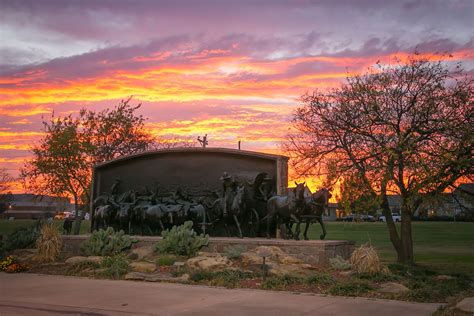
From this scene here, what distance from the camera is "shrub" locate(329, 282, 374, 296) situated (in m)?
11.3

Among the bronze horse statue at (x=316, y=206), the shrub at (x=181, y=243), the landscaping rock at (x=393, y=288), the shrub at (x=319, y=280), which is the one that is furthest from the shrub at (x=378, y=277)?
the shrub at (x=181, y=243)

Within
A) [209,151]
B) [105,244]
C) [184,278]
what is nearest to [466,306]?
[184,278]

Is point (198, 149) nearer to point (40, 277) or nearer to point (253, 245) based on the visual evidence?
point (253, 245)

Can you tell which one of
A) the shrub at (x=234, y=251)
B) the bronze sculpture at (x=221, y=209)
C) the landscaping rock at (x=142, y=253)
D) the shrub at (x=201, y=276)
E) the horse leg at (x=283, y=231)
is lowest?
the shrub at (x=201, y=276)

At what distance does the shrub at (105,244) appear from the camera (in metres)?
17.7

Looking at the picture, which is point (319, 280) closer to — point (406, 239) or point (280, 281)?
point (280, 281)

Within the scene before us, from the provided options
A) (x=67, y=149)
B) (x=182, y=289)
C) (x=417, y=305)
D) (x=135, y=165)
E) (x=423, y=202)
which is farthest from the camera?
(x=67, y=149)

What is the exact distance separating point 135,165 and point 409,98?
11054 millimetres

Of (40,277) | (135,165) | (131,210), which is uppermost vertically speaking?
(135,165)

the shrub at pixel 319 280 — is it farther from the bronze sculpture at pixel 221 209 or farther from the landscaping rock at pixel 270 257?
the bronze sculpture at pixel 221 209

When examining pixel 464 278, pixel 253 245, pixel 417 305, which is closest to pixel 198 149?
pixel 253 245

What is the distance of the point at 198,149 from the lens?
806 inches

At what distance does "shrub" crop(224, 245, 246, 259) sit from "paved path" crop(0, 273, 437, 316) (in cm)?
317

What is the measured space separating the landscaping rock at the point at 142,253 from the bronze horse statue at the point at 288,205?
12.9 feet
